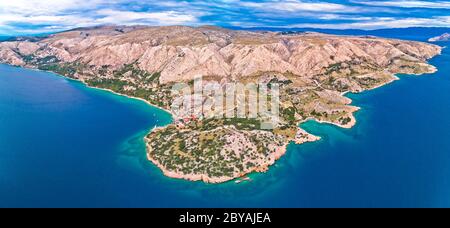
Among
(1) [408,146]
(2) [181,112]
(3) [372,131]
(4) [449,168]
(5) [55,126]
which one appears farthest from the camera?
(2) [181,112]

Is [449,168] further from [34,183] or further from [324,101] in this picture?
[34,183]

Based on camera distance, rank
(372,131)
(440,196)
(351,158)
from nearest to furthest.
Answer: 1. (440,196)
2. (351,158)
3. (372,131)

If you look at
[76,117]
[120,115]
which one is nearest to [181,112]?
[120,115]

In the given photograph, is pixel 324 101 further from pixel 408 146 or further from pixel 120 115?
pixel 120 115

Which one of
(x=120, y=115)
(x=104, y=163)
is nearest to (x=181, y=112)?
(x=120, y=115)

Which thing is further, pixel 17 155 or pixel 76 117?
pixel 76 117

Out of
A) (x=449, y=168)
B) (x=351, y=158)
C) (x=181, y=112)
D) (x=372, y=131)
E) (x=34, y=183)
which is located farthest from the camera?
(x=181, y=112)

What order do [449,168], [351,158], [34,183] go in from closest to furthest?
[34,183]
[449,168]
[351,158]

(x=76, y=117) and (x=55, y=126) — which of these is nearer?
(x=55, y=126)

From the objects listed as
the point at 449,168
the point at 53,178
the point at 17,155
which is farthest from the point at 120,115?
the point at 449,168
